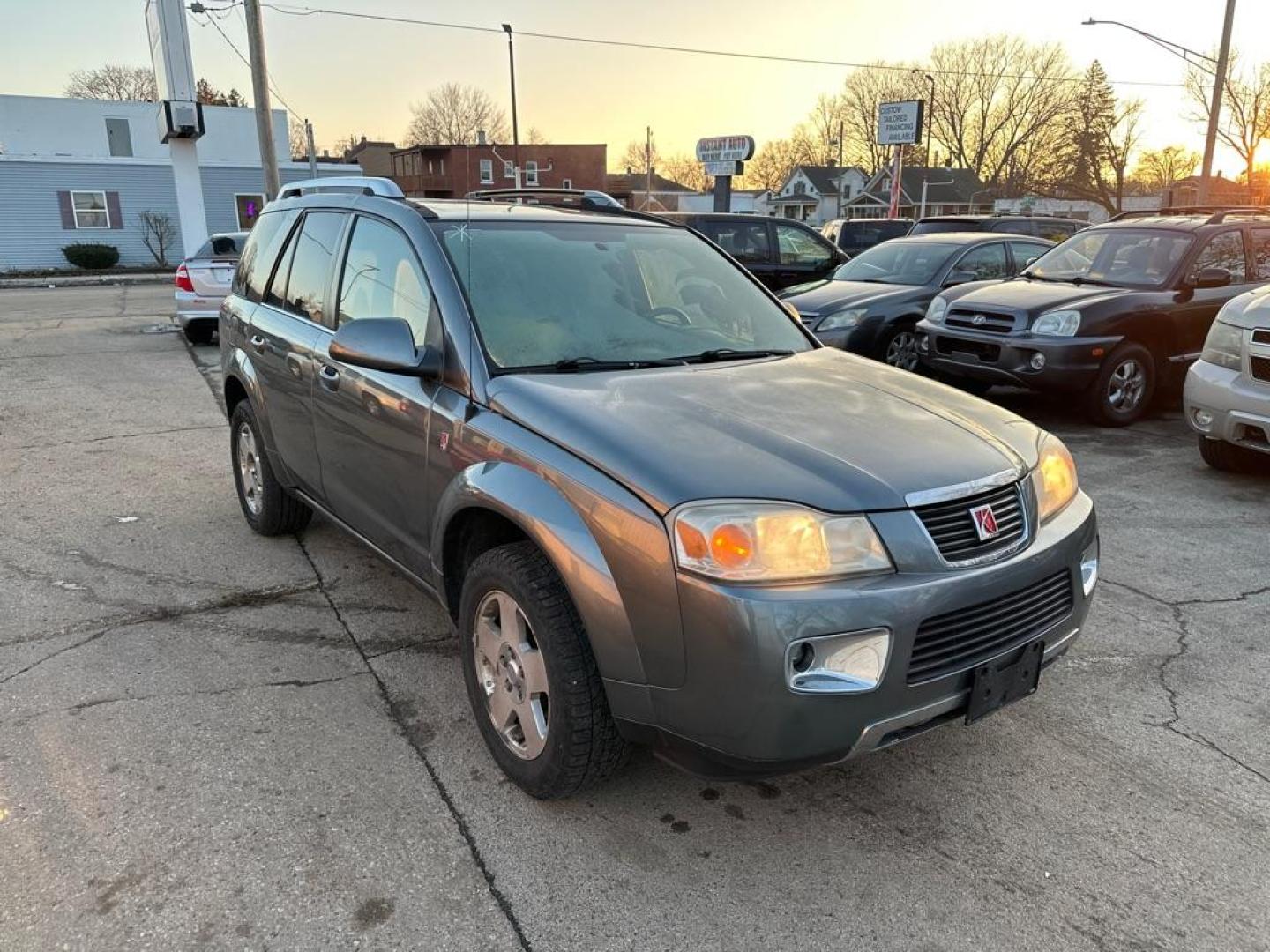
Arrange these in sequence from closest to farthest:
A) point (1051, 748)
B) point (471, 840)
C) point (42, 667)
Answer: point (471, 840), point (1051, 748), point (42, 667)

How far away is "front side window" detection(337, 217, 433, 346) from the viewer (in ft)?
10.5

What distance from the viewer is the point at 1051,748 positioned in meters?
3.07

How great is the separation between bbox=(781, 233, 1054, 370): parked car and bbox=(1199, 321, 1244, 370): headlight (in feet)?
10.3

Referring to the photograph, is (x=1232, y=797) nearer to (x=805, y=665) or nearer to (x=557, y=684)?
(x=805, y=665)

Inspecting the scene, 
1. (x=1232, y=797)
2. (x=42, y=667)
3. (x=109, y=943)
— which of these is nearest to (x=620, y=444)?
(x=109, y=943)

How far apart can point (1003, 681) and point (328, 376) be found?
2804 mm

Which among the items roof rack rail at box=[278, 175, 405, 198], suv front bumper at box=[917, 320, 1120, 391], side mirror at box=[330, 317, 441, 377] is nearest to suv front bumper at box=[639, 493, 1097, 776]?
side mirror at box=[330, 317, 441, 377]

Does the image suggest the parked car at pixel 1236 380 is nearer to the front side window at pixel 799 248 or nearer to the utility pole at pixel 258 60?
the front side window at pixel 799 248

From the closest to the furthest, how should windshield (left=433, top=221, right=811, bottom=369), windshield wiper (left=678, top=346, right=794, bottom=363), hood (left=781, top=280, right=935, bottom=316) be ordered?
windshield (left=433, top=221, right=811, bottom=369) → windshield wiper (left=678, top=346, right=794, bottom=363) → hood (left=781, top=280, right=935, bottom=316)

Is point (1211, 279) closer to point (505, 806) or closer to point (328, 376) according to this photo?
point (328, 376)

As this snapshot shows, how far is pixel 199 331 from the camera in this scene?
13336 millimetres

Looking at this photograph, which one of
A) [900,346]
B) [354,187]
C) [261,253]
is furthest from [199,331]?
[354,187]

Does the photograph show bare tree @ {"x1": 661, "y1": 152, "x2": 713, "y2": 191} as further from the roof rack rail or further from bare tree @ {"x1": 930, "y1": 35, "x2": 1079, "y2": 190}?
the roof rack rail

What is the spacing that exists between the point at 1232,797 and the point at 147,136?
40.9 m
